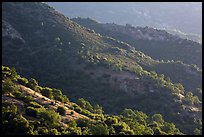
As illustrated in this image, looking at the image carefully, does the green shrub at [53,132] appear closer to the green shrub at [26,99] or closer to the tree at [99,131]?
the tree at [99,131]

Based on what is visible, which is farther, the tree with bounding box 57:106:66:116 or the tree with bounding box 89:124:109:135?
the tree with bounding box 57:106:66:116

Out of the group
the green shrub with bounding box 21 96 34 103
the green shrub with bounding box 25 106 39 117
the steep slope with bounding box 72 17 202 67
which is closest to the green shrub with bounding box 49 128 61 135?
the green shrub with bounding box 25 106 39 117

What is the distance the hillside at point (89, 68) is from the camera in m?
109

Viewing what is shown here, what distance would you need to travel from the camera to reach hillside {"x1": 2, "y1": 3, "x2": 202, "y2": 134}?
359ft

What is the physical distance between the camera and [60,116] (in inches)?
2368

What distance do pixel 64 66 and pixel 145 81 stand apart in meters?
28.1

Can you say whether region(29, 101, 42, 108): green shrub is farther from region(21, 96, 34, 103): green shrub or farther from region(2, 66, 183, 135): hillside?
region(21, 96, 34, 103): green shrub

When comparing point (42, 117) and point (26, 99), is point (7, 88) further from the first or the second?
point (42, 117)

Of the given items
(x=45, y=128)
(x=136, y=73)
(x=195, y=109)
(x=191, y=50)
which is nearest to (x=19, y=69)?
(x=136, y=73)

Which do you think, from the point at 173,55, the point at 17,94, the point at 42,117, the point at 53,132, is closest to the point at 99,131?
the point at 53,132

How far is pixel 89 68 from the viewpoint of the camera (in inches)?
4956

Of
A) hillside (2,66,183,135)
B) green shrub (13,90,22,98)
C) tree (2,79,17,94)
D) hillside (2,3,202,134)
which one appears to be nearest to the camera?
hillside (2,66,183,135)

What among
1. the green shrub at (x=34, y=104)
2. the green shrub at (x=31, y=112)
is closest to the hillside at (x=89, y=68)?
the green shrub at (x=34, y=104)

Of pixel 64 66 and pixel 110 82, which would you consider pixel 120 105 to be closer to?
pixel 110 82
